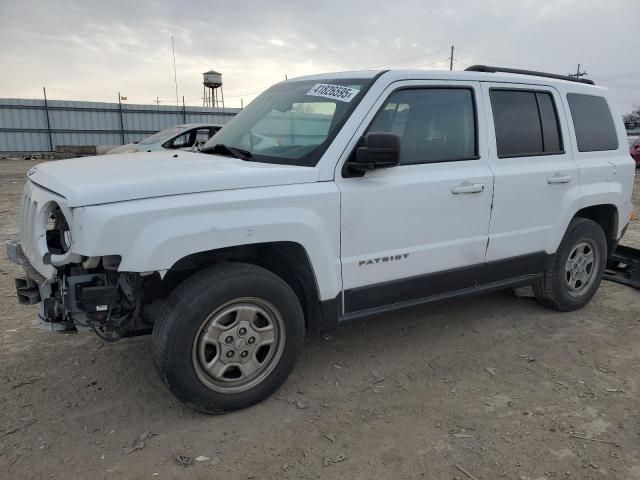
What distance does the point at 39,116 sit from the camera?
81.0 feet

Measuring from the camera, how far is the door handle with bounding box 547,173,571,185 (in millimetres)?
4141

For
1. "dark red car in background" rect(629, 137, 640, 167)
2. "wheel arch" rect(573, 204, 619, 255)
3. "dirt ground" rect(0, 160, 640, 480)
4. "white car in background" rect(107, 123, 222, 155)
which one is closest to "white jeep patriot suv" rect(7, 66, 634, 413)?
"dirt ground" rect(0, 160, 640, 480)

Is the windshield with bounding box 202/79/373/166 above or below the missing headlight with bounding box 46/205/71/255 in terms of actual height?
above

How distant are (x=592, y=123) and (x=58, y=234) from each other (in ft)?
14.4

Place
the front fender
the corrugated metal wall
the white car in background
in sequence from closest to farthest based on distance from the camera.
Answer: the front fender
the white car in background
the corrugated metal wall

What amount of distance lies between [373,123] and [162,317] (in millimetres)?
1749

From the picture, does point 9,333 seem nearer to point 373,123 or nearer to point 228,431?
point 228,431

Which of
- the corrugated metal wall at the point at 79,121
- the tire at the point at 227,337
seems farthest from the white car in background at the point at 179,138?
the corrugated metal wall at the point at 79,121

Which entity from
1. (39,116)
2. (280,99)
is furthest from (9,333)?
(39,116)

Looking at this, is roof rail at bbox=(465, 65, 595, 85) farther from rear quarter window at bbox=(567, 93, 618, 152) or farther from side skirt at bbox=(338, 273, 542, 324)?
side skirt at bbox=(338, 273, 542, 324)

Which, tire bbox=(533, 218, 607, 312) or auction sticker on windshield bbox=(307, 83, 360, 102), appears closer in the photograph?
auction sticker on windshield bbox=(307, 83, 360, 102)

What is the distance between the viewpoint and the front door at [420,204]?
10.7ft

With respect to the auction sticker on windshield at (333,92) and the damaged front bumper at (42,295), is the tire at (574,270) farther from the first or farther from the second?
the damaged front bumper at (42,295)

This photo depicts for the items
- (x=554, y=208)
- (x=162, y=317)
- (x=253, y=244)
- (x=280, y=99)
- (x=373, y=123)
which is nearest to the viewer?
(x=162, y=317)
